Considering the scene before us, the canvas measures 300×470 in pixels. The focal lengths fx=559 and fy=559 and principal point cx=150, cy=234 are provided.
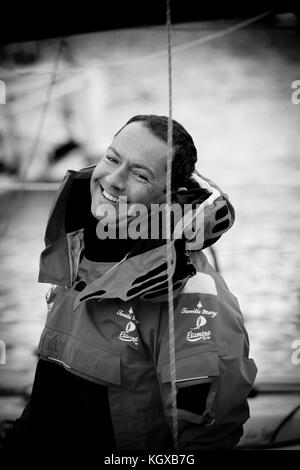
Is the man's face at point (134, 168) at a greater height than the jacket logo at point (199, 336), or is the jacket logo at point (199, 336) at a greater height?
the man's face at point (134, 168)

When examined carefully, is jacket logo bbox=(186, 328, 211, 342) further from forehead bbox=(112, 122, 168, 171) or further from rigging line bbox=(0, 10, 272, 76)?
rigging line bbox=(0, 10, 272, 76)

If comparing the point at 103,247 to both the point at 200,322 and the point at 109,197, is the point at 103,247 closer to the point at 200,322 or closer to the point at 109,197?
the point at 109,197

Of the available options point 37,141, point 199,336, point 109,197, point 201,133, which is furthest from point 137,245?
point 37,141

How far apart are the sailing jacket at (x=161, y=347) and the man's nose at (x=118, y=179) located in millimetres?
122

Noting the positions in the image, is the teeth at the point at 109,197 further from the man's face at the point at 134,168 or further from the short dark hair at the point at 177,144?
the short dark hair at the point at 177,144

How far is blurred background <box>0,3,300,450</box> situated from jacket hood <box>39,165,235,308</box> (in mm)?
1065

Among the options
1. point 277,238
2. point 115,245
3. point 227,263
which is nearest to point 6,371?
point 227,263

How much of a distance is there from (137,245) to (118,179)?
14 centimetres

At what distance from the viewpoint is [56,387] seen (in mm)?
1163

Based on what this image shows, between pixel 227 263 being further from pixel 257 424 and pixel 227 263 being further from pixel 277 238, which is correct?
pixel 257 424

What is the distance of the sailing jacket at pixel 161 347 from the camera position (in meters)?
1.04

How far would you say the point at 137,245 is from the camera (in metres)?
1.11

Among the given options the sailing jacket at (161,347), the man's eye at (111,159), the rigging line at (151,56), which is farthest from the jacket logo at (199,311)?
the rigging line at (151,56)
